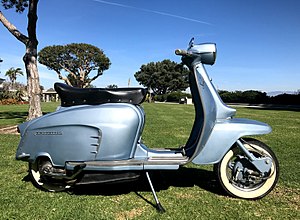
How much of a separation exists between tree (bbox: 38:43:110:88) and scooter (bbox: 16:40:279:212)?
Result: 38.9 meters

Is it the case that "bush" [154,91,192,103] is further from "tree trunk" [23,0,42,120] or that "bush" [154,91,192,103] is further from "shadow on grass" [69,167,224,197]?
"shadow on grass" [69,167,224,197]

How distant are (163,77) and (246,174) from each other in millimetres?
51442

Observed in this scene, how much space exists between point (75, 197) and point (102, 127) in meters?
0.82

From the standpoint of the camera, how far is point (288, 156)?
4480 mm

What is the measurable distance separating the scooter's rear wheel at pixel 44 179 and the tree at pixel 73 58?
38597 mm

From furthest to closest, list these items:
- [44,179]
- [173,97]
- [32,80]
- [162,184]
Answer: [173,97] → [32,80] → [162,184] → [44,179]

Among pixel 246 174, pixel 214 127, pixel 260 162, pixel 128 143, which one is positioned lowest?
pixel 246 174

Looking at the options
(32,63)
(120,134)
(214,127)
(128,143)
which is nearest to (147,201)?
(128,143)

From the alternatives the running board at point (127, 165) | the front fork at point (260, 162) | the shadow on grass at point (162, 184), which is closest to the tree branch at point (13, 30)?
the shadow on grass at point (162, 184)

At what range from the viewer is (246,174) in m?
2.62

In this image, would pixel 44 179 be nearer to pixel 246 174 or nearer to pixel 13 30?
pixel 246 174

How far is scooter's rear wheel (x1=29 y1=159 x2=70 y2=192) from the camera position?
2.66 m

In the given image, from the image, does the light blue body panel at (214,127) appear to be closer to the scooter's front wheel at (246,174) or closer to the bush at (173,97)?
the scooter's front wheel at (246,174)

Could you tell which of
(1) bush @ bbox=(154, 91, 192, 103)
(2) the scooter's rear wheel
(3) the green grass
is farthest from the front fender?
(1) bush @ bbox=(154, 91, 192, 103)
